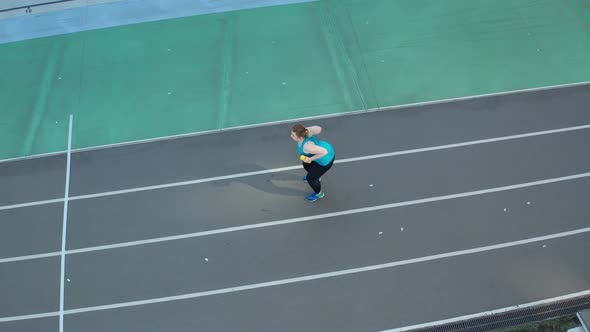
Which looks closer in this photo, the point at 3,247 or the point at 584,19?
the point at 3,247

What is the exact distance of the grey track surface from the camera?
5816 millimetres

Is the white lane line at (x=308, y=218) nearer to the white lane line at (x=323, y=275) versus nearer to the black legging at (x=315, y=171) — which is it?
the black legging at (x=315, y=171)

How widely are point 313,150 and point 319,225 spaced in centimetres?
140

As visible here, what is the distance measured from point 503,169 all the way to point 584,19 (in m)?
4.09

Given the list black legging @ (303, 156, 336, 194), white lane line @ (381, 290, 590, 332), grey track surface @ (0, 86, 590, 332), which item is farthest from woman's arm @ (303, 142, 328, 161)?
white lane line @ (381, 290, 590, 332)

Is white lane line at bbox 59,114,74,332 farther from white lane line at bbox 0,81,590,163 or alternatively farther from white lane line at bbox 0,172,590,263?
white lane line at bbox 0,81,590,163

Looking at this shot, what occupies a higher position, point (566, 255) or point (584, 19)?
point (584, 19)

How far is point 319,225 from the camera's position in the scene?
6.43 m

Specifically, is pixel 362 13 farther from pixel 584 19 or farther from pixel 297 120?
pixel 584 19

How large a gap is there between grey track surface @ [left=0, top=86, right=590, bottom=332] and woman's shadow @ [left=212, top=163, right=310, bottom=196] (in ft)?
0.06

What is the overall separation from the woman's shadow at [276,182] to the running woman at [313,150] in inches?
25.0

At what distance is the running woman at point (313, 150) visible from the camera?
5.46m

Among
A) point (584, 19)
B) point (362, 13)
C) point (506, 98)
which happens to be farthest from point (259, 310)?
point (584, 19)

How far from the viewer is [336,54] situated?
8242mm
